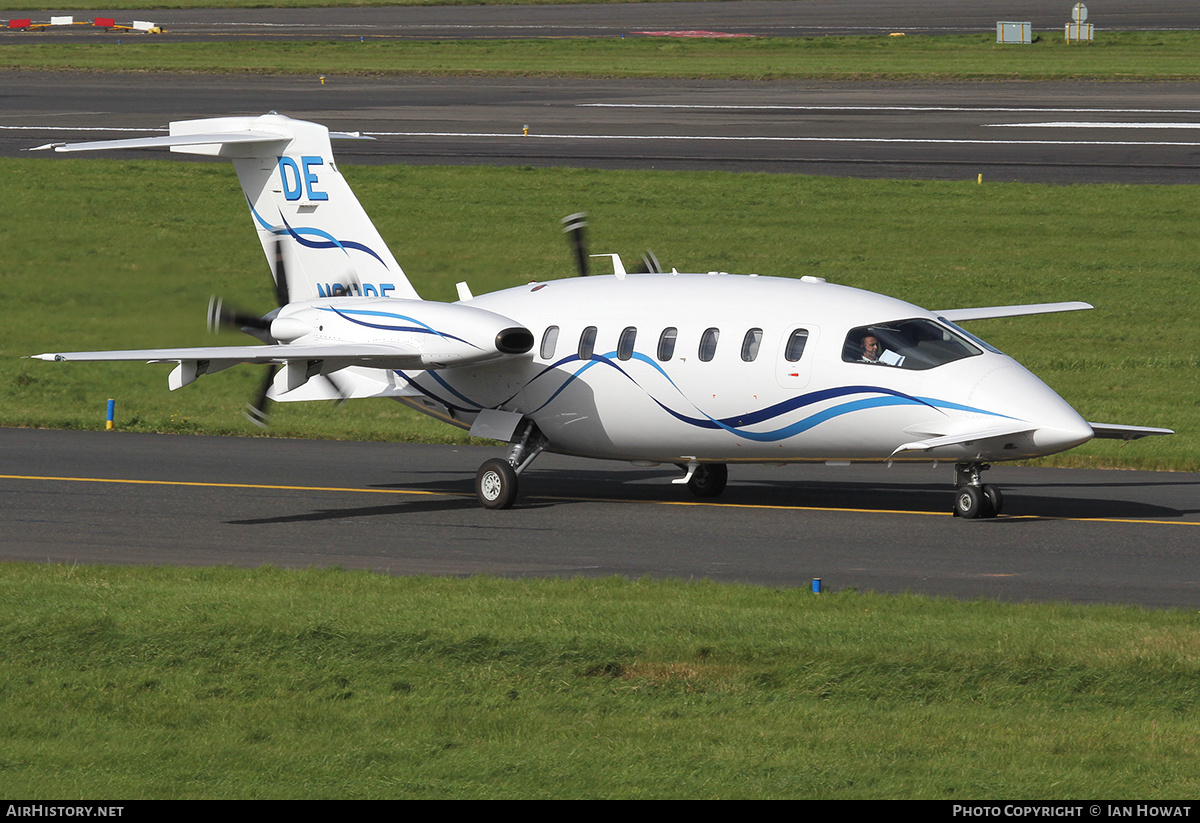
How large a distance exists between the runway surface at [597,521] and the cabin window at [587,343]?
2235 mm

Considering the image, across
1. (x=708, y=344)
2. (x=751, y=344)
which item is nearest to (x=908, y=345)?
(x=751, y=344)

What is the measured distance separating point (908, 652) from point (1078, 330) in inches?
950

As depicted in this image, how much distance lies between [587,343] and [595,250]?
18.4 m

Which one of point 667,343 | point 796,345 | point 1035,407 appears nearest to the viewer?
point 1035,407

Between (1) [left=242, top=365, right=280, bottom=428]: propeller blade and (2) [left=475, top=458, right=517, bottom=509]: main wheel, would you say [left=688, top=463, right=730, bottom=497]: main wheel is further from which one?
(1) [left=242, top=365, right=280, bottom=428]: propeller blade

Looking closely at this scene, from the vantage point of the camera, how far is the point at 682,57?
77.4 m

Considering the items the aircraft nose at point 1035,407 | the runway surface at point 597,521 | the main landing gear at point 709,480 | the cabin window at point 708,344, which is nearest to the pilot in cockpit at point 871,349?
the aircraft nose at point 1035,407

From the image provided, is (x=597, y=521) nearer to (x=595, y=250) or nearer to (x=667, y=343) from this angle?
(x=667, y=343)

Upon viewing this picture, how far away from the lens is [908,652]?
14.4 meters

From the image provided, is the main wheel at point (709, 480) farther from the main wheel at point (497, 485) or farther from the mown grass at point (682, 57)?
the mown grass at point (682, 57)

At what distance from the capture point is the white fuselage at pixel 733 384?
2148 centimetres

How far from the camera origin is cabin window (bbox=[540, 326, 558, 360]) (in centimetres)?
2423

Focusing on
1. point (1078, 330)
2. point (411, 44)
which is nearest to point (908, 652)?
point (1078, 330)
